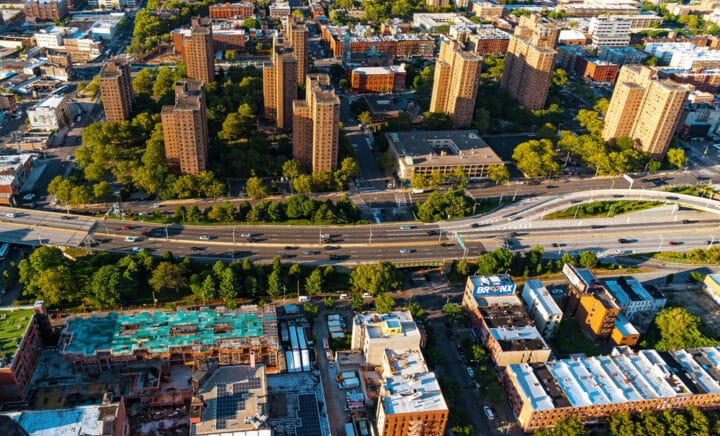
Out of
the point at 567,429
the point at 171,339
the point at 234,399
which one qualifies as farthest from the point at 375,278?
the point at 567,429

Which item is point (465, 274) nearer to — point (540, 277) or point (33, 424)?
point (540, 277)

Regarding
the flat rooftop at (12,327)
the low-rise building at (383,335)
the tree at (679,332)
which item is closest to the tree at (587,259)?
the tree at (679,332)

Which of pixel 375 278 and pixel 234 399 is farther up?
pixel 375 278

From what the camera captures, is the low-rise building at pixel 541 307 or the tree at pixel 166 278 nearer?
the low-rise building at pixel 541 307

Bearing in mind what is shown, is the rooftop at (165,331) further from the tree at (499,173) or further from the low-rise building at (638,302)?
the tree at (499,173)

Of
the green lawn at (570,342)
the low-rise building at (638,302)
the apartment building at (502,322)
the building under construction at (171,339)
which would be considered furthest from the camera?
the low-rise building at (638,302)

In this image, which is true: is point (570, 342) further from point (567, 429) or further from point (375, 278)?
point (375, 278)

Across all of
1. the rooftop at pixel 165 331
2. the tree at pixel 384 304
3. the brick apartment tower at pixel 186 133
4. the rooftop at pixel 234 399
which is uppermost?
the brick apartment tower at pixel 186 133
